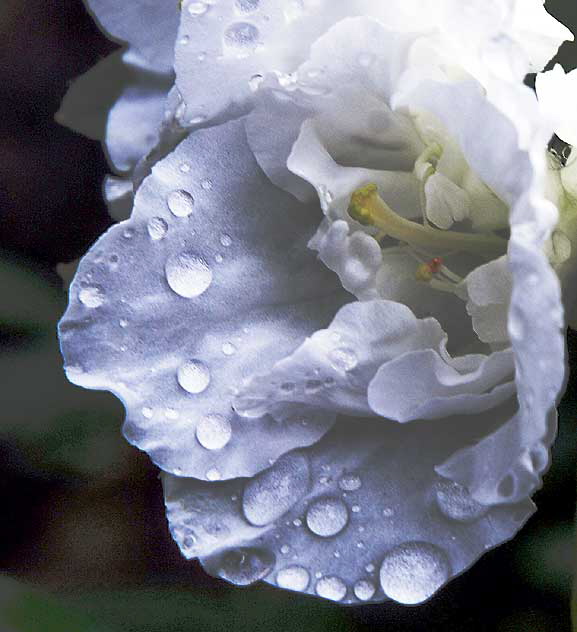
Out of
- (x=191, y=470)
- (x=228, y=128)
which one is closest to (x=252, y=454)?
(x=191, y=470)

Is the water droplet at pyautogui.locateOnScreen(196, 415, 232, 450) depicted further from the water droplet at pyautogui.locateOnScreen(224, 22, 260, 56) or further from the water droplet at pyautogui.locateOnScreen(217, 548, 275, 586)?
the water droplet at pyautogui.locateOnScreen(224, 22, 260, 56)

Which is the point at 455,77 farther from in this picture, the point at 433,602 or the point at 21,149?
the point at 21,149

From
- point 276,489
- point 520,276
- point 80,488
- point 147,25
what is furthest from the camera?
point 80,488

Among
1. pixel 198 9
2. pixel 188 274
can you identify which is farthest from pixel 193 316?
pixel 198 9

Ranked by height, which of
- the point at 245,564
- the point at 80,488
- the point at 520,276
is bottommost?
the point at 80,488

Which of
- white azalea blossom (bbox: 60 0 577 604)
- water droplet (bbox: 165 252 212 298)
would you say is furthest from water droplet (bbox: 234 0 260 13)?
water droplet (bbox: 165 252 212 298)

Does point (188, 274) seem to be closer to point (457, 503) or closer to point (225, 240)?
point (225, 240)
